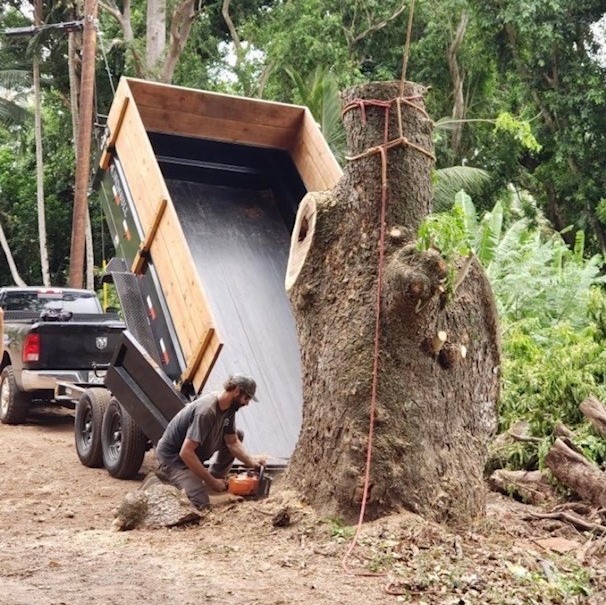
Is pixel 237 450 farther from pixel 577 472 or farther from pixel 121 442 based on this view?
pixel 577 472

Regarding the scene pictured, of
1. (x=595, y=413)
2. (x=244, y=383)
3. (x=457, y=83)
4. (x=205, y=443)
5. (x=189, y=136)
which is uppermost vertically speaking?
(x=457, y=83)

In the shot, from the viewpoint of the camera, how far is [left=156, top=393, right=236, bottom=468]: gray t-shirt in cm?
651

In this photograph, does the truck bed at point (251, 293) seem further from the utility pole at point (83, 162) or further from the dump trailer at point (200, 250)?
the utility pole at point (83, 162)

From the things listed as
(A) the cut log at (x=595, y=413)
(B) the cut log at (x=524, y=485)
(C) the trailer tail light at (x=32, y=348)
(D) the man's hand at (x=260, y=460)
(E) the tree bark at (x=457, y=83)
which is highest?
(E) the tree bark at (x=457, y=83)

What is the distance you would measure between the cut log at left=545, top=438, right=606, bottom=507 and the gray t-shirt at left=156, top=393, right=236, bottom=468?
245cm

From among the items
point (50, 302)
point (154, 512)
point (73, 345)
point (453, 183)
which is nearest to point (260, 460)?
point (154, 512)

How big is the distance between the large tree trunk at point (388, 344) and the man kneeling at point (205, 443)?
0.72m

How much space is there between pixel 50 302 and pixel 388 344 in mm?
7922

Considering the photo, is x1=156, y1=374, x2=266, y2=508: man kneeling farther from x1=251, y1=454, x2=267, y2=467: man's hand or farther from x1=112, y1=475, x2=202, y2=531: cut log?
x1=112, y1=475, x2=202, y2=531: cut log

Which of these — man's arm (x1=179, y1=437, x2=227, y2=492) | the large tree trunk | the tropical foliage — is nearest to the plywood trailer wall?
man's arm (x1=179, y1=437, x2=227, y2=492)

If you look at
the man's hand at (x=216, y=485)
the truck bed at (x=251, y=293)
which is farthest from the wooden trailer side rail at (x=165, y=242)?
the man's hand at (x=216, y=485)

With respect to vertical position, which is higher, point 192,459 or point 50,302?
point 50,302

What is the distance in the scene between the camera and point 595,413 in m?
7.58

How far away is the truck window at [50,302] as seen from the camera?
1249 centimetres
